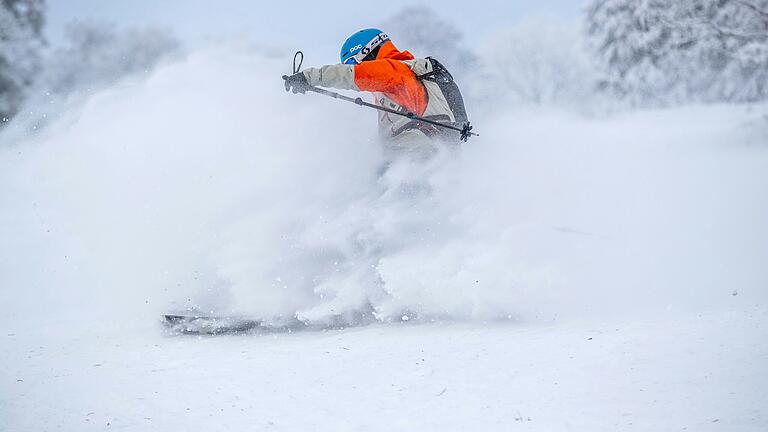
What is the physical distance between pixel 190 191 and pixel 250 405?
351 cm

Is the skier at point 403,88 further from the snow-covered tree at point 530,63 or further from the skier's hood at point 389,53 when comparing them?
the snow-covered tree at point 530,63

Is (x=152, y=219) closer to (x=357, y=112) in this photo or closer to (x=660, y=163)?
(x=357, y=112)

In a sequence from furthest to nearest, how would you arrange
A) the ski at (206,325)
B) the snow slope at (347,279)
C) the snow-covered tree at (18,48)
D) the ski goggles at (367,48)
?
the snow-covered tree at (18,48) → the ski goggles at (367,48) → the ski at (206,325) → the snow slope at (347,279)

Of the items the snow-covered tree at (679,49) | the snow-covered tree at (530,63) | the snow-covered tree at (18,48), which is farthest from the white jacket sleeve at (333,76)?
the snow-covered tree at (530,63)

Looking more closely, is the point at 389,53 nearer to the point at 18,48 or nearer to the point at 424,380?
the point at 424,380

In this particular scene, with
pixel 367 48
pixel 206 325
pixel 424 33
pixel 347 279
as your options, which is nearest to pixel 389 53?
pixel 367 48

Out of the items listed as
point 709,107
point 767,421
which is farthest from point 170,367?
point 709,107

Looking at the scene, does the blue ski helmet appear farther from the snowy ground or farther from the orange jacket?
the snowy ground

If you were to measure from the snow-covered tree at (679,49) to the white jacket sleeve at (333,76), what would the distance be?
57.3 ft

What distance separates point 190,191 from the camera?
6.07m

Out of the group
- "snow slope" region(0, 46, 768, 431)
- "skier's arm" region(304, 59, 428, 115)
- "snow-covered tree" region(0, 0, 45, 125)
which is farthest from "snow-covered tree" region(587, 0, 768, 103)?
"snow-covered tree" region(0, 0, 45, 125)

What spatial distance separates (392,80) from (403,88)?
5.8 inches

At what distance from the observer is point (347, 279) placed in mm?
4789

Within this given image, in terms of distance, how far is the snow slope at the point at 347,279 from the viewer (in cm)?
298
